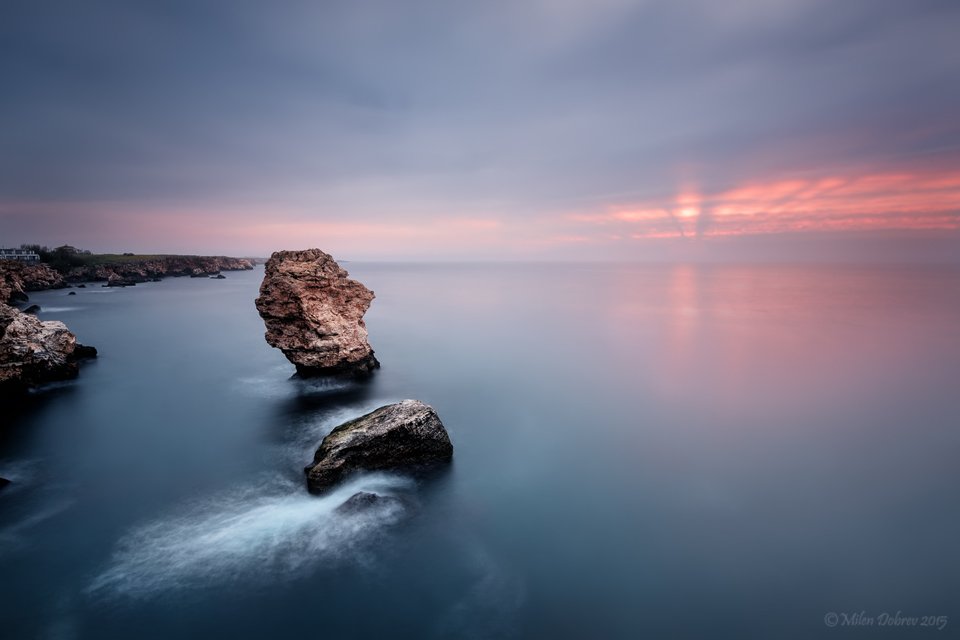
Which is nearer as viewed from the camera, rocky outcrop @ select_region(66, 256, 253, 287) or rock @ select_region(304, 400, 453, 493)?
rock @ select_region(304, 400, 453, 493)

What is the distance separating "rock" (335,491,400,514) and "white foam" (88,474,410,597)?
0.07 meters

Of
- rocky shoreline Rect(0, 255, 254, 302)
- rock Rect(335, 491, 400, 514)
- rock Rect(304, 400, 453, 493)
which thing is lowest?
rock Rect(335, 491, 400, 514)

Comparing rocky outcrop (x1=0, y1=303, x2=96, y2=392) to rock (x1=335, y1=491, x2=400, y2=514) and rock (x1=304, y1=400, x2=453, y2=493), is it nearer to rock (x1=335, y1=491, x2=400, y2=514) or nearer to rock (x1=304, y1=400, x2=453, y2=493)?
rock (x1=304, y1=400, x2=453, y2=493)

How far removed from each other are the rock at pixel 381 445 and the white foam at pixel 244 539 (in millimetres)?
473

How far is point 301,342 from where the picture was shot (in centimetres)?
1866

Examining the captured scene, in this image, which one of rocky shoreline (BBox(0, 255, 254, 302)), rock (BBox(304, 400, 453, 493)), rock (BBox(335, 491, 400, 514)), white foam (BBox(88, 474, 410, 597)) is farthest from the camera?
rocky shoreline (BBox(0, 255, 254, 302))

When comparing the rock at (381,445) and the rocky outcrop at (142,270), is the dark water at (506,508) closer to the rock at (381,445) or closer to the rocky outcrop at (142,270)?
the rock at (381,445)

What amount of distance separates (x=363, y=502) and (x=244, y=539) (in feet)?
8.32

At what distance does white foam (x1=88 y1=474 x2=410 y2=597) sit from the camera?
805cm

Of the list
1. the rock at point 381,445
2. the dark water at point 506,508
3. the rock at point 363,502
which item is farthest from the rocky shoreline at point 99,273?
the rock at point 363,502

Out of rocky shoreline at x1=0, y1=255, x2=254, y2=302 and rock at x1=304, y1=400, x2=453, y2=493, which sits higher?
rocky shoreline at x1=0, y1=255, x2=254, y2=302

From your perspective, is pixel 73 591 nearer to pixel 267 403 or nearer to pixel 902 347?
pixel 267 403

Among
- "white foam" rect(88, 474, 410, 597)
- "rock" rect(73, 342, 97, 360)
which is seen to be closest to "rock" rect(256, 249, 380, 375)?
"white foam" rect(88, 474, 410, 597)

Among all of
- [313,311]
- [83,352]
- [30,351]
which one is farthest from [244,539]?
[83,352]
